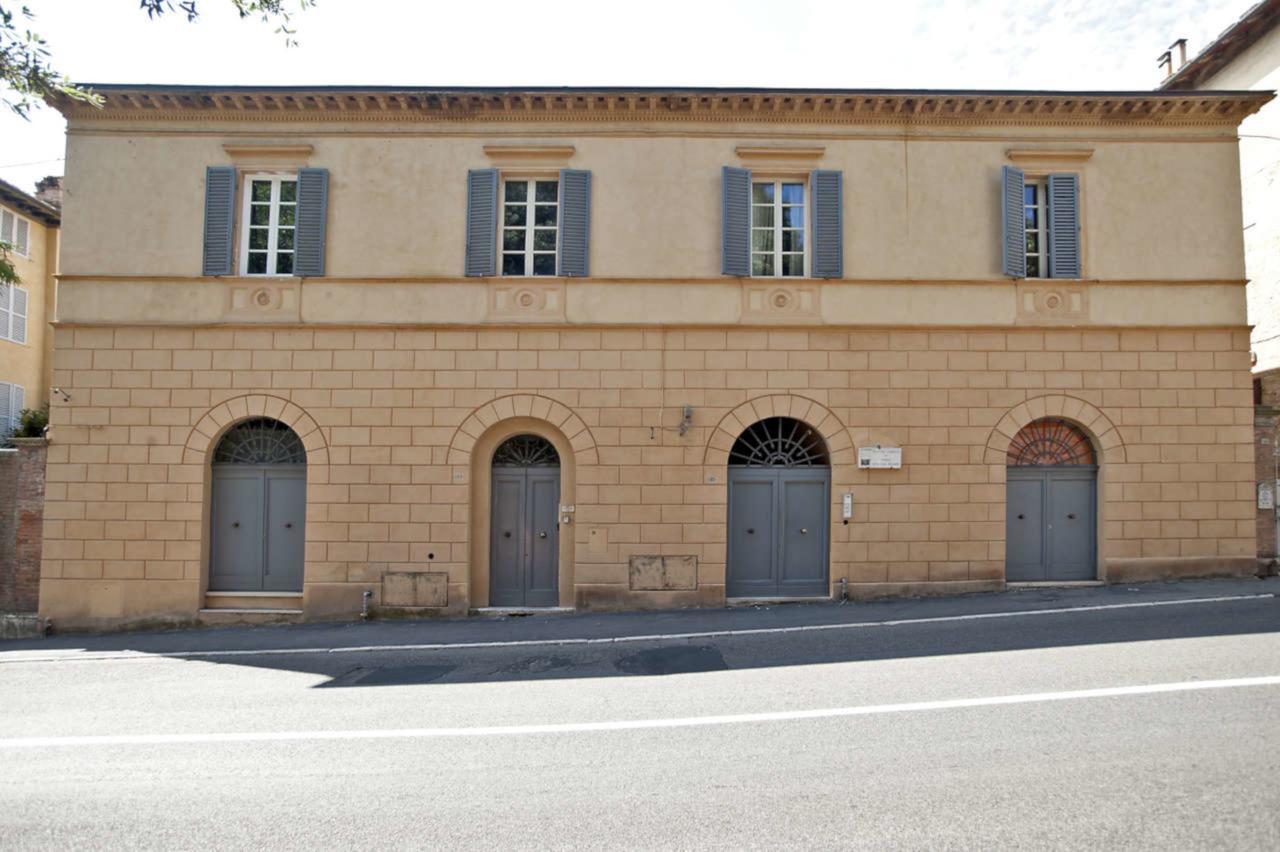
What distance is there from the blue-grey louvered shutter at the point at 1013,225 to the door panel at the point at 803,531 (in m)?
4.32

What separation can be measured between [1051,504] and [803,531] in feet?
13.0

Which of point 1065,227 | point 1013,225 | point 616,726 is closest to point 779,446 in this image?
point 1013,225

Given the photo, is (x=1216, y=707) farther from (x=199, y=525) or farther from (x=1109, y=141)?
(x=199, y=525)

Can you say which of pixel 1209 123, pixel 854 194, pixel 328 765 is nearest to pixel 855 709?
pixel 328 765

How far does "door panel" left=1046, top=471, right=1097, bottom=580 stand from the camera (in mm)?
12641

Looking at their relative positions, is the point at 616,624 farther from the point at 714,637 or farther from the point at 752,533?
the point at 752,533

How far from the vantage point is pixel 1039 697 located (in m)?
6.31

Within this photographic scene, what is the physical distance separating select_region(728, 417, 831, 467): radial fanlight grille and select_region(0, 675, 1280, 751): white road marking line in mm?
6467

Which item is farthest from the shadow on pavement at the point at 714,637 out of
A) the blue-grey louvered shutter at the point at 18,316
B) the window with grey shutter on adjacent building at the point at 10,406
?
the blue-grey louvered shutter at the point at 18,316

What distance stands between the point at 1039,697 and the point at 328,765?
5.29 meters

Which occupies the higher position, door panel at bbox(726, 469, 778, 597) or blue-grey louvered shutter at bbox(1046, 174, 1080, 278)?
blue-grey louvered shutter at bbox(1046, 174, 1080, 278)

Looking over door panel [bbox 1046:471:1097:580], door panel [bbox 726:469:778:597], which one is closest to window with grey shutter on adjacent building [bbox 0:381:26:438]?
door panel [bbox 726:469:778:597]

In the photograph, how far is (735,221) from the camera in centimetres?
1249

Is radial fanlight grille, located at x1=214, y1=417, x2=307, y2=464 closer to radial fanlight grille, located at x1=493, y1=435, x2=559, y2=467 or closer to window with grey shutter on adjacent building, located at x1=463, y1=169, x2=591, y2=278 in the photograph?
radial fanlight grille, located at x1=493, y1=435, x2=559, y2=467
